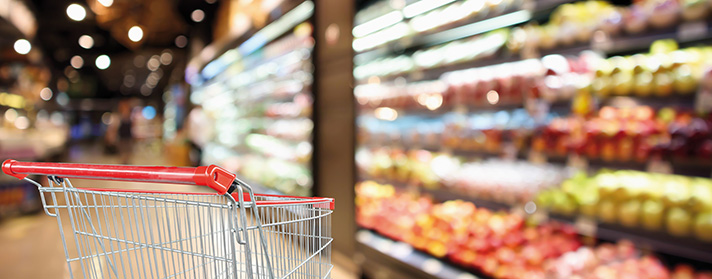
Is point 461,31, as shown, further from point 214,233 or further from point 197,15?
point 197,15

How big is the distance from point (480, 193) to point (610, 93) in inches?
39.4

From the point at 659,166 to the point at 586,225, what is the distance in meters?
0.45

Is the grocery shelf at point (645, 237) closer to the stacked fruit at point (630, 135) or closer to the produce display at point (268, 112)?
the stacked fruit at point (630, 135)

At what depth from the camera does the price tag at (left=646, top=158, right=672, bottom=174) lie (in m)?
1.82

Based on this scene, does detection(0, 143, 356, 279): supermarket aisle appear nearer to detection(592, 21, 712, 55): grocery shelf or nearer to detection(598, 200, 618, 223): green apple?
detection(598, 200, 618, 223): green apple

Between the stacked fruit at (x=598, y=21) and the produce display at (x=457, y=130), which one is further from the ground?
the stacked fruit at (x=598, y=21)

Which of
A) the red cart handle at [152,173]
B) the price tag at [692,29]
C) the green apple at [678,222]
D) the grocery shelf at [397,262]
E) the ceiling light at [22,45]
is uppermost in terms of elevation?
the ceiling light at [22,45]

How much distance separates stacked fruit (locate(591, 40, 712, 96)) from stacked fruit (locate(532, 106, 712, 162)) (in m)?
0.17

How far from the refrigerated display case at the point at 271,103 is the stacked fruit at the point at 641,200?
7.52 ft

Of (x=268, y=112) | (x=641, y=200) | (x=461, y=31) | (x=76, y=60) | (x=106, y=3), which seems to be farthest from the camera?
(x=76, y=60)

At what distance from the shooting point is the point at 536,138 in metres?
2.42

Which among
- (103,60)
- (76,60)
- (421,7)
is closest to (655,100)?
(421,7)

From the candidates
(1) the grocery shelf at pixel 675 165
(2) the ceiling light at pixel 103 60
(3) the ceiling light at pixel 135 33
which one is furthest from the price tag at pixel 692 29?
(2) the ceiling light at pixel 103 60

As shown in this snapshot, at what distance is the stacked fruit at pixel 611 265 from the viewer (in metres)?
2.06
